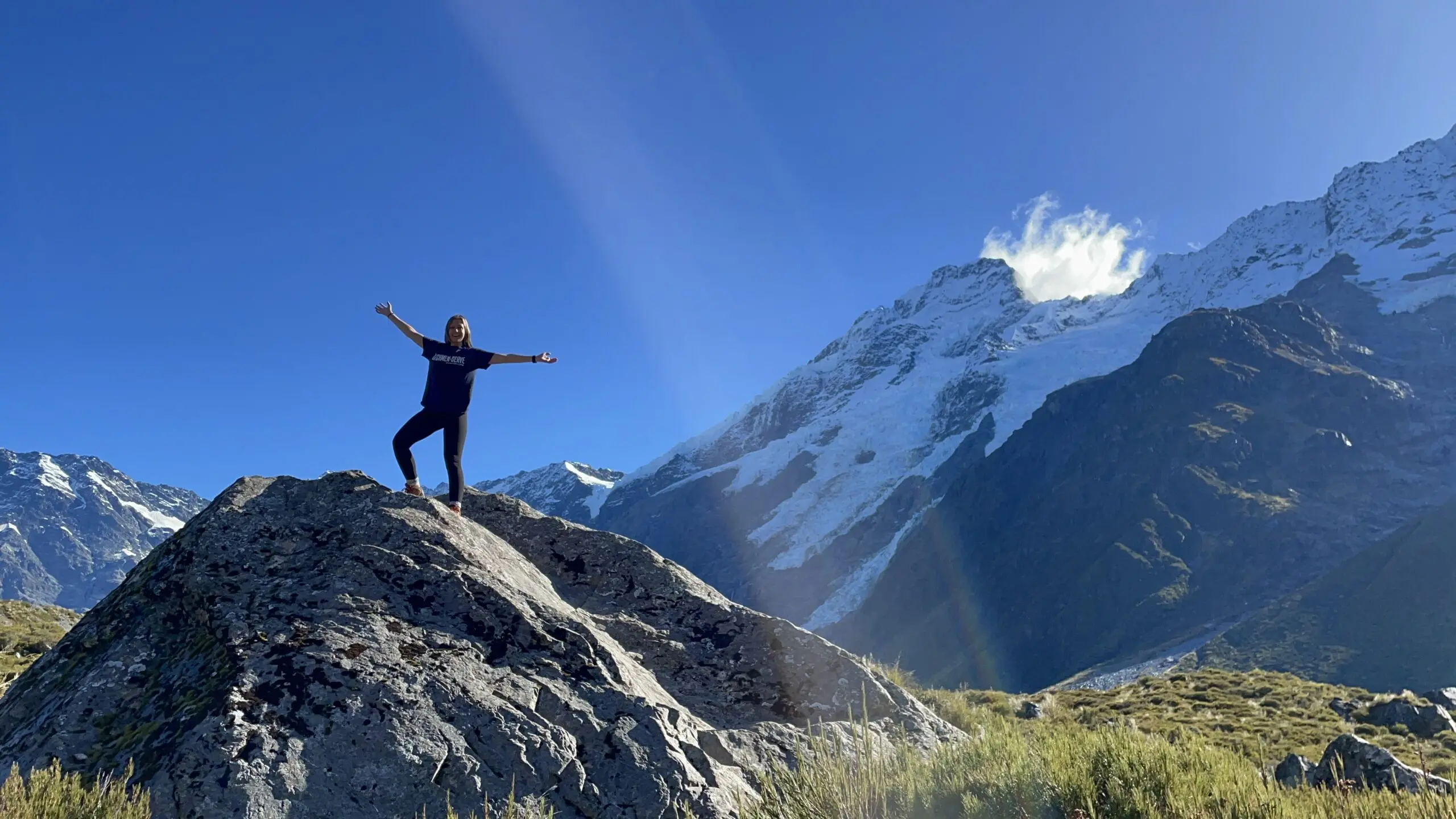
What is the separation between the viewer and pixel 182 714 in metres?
5.67

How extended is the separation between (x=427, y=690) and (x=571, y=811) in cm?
149

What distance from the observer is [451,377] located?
10648mm

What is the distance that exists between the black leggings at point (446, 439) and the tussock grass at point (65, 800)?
5.64 m

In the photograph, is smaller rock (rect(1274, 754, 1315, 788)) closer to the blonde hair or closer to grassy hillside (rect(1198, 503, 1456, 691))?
the blonde hair

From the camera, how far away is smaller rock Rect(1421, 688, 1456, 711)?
24.5 meters

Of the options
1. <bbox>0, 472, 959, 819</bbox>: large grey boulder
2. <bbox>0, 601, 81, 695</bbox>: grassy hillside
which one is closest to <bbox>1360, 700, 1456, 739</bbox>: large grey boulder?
<bbox>0, 472, 959, 819</bbox>: large grey boulder

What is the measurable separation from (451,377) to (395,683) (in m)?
5.36

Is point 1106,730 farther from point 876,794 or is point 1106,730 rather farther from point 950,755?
point 876,794

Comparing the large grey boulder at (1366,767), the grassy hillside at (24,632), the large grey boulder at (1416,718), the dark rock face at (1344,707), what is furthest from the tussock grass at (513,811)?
the dark rock face at (1344,707)

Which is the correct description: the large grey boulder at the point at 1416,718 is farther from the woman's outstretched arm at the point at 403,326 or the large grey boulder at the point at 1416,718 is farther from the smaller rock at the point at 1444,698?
the woman's outstretched arm at the point at 403,326

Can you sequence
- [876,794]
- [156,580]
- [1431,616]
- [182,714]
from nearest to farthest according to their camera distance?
[876,794] < [182,714] < [156,580] < [1431,616]

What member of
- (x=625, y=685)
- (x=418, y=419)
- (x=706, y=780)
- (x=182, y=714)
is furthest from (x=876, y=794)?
(x=418, y=419)

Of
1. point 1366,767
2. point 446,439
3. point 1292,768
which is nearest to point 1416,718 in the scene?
point 1366,767

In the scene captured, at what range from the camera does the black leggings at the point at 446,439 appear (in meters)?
10.5
